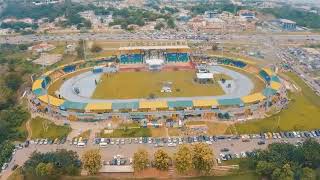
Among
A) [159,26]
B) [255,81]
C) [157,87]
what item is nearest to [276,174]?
[157,87]

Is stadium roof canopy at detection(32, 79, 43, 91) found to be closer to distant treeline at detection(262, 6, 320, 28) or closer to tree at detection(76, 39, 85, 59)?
tree at detection(76, 39, 85, 59)

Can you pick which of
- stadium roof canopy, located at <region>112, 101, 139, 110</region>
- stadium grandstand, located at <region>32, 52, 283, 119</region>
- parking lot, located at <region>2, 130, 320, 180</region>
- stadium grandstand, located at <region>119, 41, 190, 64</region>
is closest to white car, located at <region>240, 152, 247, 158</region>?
parking lot, located at <region>2, 130, 320, 180</region>

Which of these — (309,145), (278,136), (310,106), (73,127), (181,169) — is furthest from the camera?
(310,106)

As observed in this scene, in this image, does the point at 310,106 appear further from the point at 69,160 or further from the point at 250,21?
the point at 250,21

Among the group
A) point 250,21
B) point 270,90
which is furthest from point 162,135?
point 250,21

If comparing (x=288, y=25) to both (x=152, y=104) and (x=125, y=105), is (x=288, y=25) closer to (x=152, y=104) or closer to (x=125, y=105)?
(x=152, y=104)

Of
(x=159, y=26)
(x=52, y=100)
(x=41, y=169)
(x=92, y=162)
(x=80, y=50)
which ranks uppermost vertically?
(x=159, y=26)

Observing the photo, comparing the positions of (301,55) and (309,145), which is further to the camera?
(301,55)
